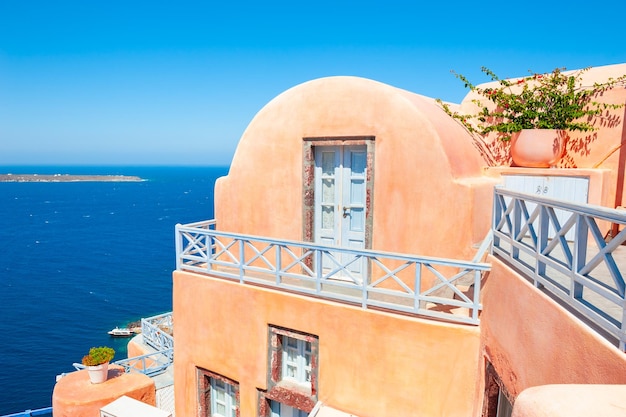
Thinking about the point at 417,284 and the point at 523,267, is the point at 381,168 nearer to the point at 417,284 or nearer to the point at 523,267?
the point at 417,284

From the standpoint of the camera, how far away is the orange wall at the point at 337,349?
565 centimetres

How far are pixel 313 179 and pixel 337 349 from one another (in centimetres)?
338

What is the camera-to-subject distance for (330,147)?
26.7ft

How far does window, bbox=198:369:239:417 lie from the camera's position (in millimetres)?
7984

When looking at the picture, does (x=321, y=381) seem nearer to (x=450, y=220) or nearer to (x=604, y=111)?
(x=450, y=220)

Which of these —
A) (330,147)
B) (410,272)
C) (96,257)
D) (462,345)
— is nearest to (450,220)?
(410,272)

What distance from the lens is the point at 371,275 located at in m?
7.98

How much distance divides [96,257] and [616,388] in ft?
214

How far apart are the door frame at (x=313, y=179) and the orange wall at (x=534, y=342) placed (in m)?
2.65

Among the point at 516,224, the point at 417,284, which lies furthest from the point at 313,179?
the point at 516,224

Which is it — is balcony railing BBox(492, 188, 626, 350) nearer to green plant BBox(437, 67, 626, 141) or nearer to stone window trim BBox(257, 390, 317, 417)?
stone window trim BBox(257, 390, 317, 417)

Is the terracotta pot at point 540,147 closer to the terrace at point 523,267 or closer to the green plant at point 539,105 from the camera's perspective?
the green plant at point 539,105

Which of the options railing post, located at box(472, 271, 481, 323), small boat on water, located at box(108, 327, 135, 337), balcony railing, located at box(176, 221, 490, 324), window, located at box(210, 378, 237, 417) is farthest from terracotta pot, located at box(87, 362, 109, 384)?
small boat on water, located at box(108, 327, 135, 337)

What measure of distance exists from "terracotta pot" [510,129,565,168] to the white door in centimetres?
357
